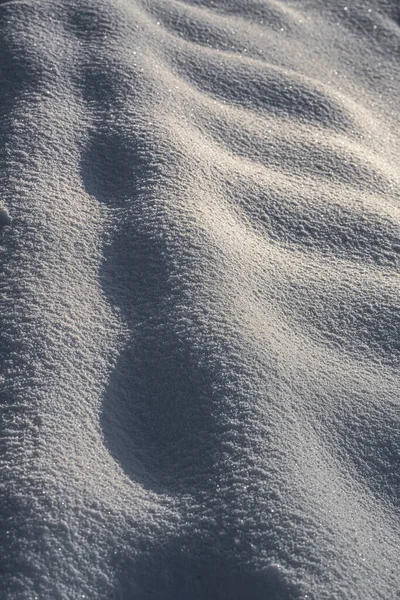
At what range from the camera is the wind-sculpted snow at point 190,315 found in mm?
902

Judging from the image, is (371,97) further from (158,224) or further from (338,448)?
(338,448)

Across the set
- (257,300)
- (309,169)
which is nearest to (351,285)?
(257,300)

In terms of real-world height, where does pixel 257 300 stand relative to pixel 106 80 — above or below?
below

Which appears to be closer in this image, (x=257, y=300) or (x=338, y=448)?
(x=338, y=448)

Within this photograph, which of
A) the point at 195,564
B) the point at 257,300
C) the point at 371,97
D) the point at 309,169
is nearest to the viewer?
the point at 195,564

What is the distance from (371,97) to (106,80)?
677mm

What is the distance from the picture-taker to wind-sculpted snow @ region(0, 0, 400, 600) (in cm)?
90

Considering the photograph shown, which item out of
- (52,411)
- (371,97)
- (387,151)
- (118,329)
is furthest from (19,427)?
(371,97)

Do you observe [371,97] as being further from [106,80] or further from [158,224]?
[158,224]

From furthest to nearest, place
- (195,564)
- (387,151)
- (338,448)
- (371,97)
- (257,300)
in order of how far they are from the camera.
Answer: (371,97), (387,151), (257,300), (338,448), (195,564)

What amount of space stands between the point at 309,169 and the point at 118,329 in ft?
1.90

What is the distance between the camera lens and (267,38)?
1.75 meters

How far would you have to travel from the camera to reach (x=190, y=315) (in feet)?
3.65

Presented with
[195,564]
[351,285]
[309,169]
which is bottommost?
[195,564]
